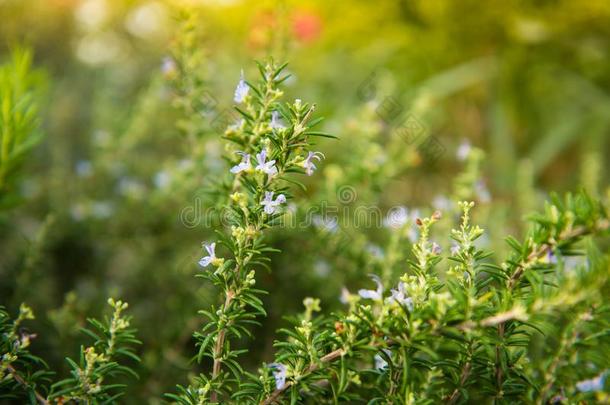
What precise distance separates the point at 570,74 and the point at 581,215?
1.93 meters

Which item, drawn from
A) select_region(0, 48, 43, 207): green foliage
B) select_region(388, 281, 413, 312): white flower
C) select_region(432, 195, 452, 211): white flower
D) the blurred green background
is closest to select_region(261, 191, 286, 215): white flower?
select_region(388, 281, 413, 312): white flower

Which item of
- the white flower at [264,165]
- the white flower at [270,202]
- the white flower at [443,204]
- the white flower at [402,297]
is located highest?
the white flower at [443,204]

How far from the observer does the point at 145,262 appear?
1.48 m

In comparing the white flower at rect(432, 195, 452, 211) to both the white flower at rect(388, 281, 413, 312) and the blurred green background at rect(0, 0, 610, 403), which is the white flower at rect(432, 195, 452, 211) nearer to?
the blurred green background at rect(0, 0, 610, 403)

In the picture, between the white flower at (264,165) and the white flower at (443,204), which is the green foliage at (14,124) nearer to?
the white flower at (264,165)

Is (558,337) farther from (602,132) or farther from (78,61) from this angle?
(78,61)

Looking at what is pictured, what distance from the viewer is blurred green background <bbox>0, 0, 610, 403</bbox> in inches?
46.5

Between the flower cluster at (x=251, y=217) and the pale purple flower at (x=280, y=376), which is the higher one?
→ the flower cluster at (x=251, y=217)

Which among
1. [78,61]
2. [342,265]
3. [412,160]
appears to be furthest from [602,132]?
[78,61]

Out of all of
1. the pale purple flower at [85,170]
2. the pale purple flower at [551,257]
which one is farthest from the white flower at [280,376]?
the pale purple flower at [85,170]

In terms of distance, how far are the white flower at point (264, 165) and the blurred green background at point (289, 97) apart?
319 millimetres

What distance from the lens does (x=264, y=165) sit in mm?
693

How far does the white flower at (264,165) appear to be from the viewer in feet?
2.26

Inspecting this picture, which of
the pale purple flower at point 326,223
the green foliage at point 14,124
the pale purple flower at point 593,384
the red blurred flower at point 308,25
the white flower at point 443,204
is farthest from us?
the red blurred flower at point 308,25
